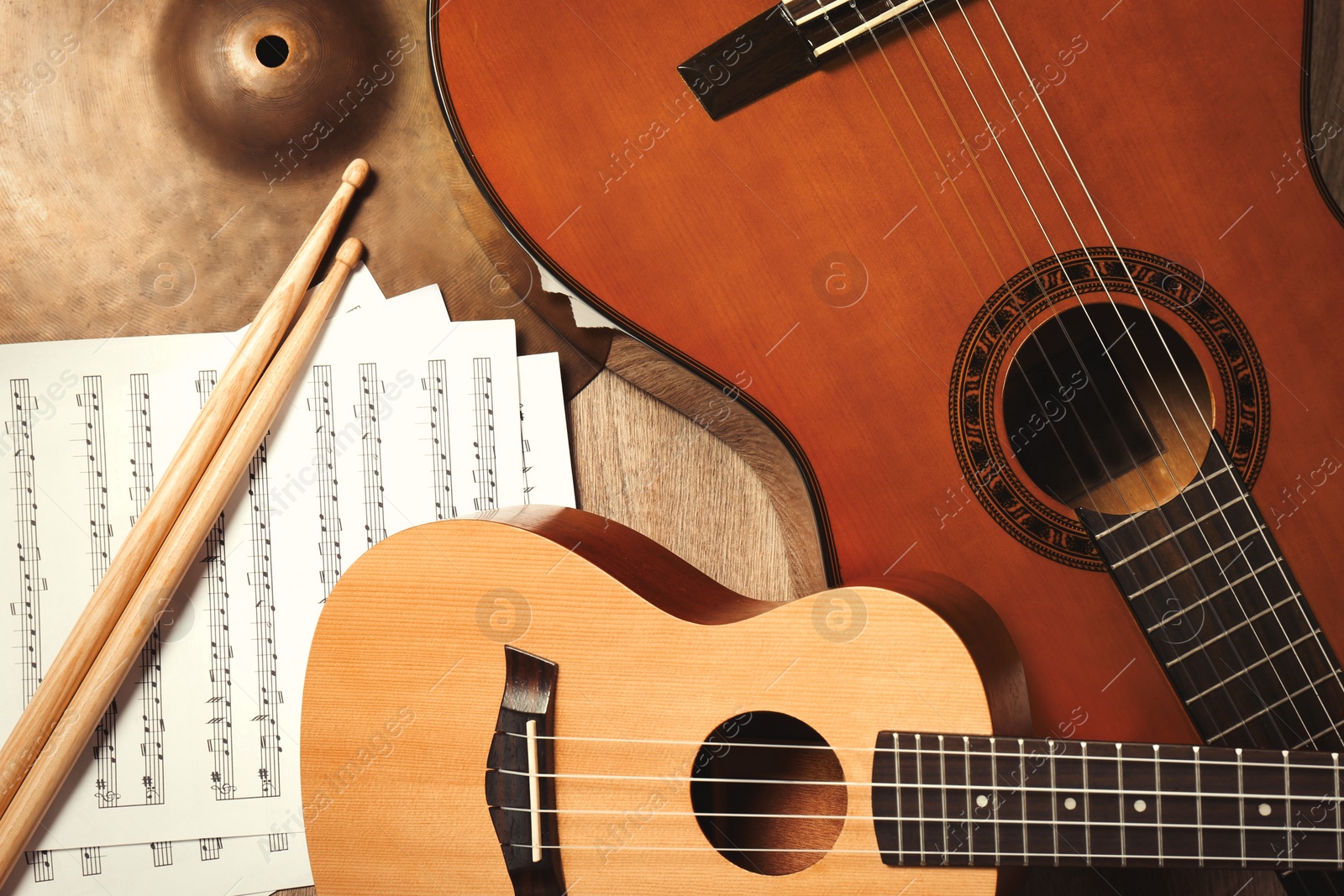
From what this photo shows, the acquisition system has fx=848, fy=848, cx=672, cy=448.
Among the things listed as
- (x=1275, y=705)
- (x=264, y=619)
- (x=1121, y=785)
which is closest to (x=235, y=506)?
(x=264, y=619)

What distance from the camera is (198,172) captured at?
2.70ft

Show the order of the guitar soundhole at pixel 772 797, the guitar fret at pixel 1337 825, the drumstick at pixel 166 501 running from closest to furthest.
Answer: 1. the guitar fret at pixel 1337 825
2. the guitar soundhole at pixel 772 797
3. the drumstick at pixel 166 501

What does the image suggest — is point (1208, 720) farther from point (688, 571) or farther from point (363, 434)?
point (363, 434)

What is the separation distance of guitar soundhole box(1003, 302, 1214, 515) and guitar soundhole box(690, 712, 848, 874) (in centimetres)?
28

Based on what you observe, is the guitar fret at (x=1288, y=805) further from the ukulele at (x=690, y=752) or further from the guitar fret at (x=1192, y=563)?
the guitar fret at (x=1192, y=563)

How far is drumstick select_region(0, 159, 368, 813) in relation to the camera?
29.2 inches

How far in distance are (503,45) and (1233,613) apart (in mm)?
702

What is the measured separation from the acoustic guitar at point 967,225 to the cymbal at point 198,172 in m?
0.16

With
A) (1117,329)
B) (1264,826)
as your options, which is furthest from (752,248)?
(1264,826)

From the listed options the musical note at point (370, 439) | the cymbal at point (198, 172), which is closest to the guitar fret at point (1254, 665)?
the cymbal at point (198, 172)

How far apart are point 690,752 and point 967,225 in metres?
0.44

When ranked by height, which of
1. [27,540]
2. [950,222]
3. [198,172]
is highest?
[198,172]

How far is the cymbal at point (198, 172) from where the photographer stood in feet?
2.68

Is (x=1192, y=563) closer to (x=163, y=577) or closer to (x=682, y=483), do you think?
(x=682, y=483)
